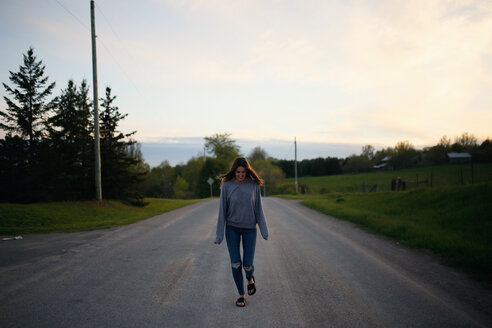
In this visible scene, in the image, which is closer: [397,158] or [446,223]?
[446,223]

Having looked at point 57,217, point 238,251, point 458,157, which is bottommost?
point 57,217

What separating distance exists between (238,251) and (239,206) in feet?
1.98

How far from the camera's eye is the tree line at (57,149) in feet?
65.0

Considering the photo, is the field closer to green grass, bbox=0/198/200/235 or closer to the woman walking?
the woman walking

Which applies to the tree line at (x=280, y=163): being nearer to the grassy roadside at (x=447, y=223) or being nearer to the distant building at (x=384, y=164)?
the distant building at (x=384, y=164)

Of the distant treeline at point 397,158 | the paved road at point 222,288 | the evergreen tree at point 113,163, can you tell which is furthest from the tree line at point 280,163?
the paved road at point 222,288

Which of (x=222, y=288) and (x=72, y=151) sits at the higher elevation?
(x=72, y=151)

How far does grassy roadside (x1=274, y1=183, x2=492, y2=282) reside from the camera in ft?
18.4

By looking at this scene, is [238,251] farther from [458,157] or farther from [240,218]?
[458,157]

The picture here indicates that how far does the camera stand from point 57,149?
20.5 metres

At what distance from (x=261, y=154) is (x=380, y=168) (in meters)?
34.9

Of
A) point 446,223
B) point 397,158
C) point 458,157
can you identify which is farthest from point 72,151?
point 397,158

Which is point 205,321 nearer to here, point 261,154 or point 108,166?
point 108,166

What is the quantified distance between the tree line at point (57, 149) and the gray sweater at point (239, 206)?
18.9 metres
